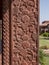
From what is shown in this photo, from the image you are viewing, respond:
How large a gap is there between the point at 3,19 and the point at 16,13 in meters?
0.25

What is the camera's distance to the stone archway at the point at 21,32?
4.07 m

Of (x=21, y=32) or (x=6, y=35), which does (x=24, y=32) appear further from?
(x=6, y=35)

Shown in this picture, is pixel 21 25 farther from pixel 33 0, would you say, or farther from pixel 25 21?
pixel 33 0

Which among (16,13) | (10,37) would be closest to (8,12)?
(16,13)

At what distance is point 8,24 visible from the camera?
4086 millimetres

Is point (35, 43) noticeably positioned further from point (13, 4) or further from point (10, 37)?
point (13, 4)

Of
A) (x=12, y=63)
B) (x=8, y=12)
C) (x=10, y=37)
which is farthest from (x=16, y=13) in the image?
(x=12, y=63)

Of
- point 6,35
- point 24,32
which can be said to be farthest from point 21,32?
point 6,35

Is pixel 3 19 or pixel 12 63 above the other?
pixel 3 19

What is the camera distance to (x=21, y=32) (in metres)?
4.09

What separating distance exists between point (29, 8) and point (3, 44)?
2.54 ft

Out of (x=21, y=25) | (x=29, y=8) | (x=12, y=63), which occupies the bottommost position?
Answer: (x=12, y=63)

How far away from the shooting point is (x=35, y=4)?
4.09 m

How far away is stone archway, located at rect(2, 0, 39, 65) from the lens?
4.07m
